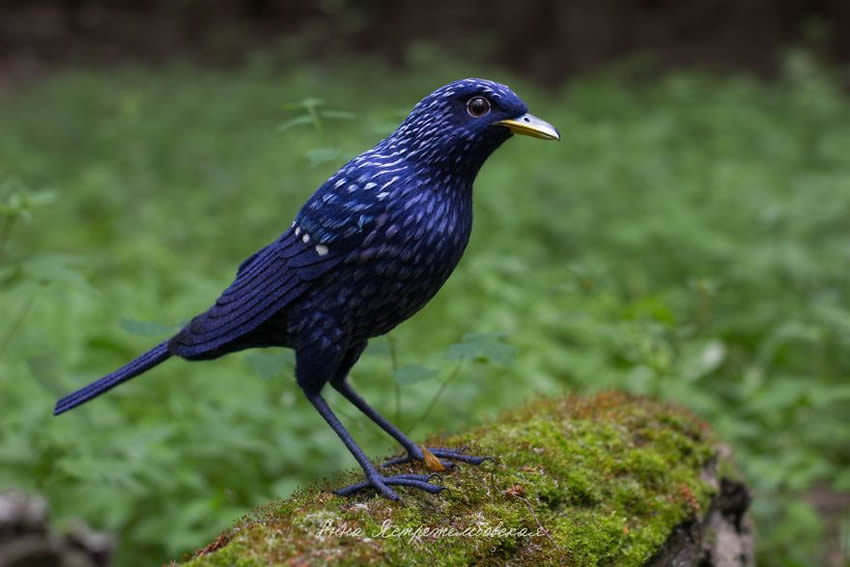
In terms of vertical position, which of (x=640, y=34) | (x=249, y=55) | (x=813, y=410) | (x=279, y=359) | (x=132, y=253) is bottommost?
(x=813, y=410)

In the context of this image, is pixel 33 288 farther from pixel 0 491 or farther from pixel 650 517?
pixel 650 517

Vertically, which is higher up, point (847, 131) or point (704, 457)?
point (847, 131)

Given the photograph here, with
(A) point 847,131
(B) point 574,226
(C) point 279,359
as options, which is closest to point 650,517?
(C) point 279,359

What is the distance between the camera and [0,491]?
423 centimetres

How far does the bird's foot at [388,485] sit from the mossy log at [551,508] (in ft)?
0.10

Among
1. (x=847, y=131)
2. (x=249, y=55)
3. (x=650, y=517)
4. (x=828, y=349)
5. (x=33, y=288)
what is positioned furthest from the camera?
(x=249, y=55)

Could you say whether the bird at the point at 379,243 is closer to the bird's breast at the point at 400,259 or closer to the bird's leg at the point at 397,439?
the bird's breast at the point at 400,259

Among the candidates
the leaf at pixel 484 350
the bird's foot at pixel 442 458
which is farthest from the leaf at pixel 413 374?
the bird's foot at pixel 442 458

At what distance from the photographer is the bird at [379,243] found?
2582 millimetres

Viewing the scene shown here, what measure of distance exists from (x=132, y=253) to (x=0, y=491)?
9.93 feet

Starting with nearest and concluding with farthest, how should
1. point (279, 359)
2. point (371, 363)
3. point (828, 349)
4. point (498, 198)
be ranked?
point (279, 359)
point (371, 363)
point (828, 349)
point (498, 198)

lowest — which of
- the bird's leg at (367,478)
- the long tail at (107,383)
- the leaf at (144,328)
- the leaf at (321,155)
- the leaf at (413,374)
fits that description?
the bird's leg at (367,478)

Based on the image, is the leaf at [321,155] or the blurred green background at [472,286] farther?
the blurred green background at [472,286]

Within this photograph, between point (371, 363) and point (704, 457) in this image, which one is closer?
point (704, 457)
